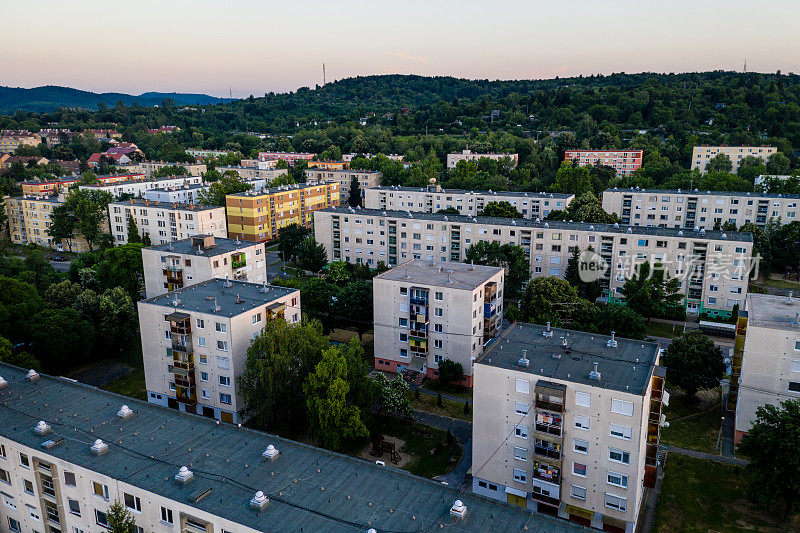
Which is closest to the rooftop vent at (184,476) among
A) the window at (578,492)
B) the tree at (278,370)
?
the tree at (278,370)

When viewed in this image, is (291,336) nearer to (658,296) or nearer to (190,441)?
(190,441)

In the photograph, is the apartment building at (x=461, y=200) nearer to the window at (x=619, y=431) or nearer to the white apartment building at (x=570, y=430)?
the white apartment building at (x=570, y=430)

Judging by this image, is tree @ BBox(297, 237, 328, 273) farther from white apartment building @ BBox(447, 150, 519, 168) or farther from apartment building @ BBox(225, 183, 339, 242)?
white apartment building @ BBox(447, 150, 519, 168)

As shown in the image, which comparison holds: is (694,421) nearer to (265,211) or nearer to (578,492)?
(578,492)

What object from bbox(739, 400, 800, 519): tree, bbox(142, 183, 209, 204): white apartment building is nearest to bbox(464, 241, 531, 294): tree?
bbox(739, 400, 800, 519): tree

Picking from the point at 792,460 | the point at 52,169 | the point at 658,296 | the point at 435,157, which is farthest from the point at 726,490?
the point at 52,169

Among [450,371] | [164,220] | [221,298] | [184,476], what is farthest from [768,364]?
[164,220]
